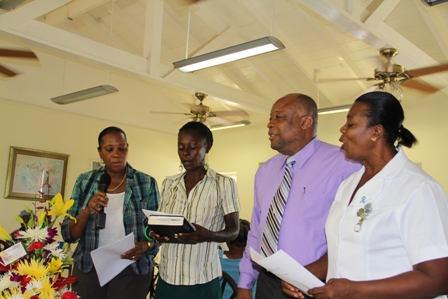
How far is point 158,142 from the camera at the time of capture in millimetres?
9859

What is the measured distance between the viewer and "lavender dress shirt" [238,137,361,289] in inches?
71.6

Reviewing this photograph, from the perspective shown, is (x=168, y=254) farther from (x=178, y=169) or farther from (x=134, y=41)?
(x=178, y=169)

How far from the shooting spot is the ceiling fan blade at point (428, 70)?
179 inches

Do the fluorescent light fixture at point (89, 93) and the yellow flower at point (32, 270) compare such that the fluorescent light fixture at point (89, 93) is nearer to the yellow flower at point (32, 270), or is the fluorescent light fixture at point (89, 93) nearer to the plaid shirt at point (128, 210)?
the plaid shirt at point (128, 210)

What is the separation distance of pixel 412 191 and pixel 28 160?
24.1 feet

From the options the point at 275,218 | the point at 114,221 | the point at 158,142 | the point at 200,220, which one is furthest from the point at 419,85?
the point at 158,142

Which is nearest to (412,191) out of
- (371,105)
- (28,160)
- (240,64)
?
(371,105)

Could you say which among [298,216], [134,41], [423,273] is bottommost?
[423,273]

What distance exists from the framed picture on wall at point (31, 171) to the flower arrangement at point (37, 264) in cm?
594

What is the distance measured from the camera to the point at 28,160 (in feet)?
24.8

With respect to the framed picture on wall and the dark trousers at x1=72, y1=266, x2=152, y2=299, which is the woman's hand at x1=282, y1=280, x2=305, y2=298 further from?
the framed picture on wall

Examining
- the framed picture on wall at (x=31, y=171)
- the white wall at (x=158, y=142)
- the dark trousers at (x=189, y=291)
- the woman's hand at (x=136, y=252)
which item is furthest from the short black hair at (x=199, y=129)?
the white wall at (x=158, y=142)

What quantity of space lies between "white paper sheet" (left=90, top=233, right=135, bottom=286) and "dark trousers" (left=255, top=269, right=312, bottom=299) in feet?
2.34

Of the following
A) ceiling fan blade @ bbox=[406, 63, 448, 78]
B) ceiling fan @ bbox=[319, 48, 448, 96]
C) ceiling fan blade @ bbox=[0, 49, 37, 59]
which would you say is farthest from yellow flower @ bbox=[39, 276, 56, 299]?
ceiling fan @ bbox=[319, 48, 448, 96]
